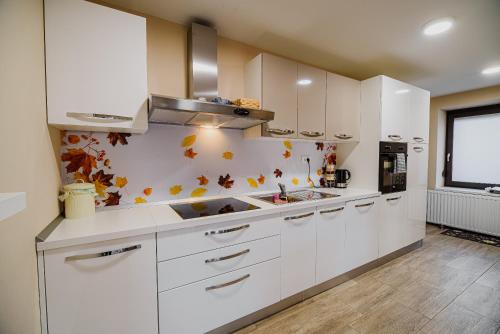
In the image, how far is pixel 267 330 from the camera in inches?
62.9

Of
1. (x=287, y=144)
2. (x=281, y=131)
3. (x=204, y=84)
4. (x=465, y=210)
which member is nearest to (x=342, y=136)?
(x=287, y=144)

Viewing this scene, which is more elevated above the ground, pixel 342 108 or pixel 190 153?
pixel 342 108

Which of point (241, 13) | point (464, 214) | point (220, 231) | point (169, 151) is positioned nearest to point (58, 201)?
point (169, 151)

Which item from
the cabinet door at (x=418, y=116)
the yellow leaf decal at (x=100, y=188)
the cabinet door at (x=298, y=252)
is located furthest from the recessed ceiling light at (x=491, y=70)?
the yellow leaf decal at (x=100, y=188)

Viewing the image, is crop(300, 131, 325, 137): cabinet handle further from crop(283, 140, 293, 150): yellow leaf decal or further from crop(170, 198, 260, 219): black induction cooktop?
crop(170, 198, 260, 219): black induction cooktop

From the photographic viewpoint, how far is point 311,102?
2.19 metres

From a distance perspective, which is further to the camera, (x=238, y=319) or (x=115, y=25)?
(x=238, y=319)

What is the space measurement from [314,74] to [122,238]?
2088 mm

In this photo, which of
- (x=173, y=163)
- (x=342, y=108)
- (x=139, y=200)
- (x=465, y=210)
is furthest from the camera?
(x=465, y=210)

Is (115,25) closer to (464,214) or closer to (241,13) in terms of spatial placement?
(241,13)

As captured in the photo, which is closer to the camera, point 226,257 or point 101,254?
point 101,254

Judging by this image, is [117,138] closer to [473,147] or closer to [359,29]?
[359,29]

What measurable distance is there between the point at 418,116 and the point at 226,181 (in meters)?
2.58

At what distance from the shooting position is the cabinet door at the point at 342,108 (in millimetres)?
2328
